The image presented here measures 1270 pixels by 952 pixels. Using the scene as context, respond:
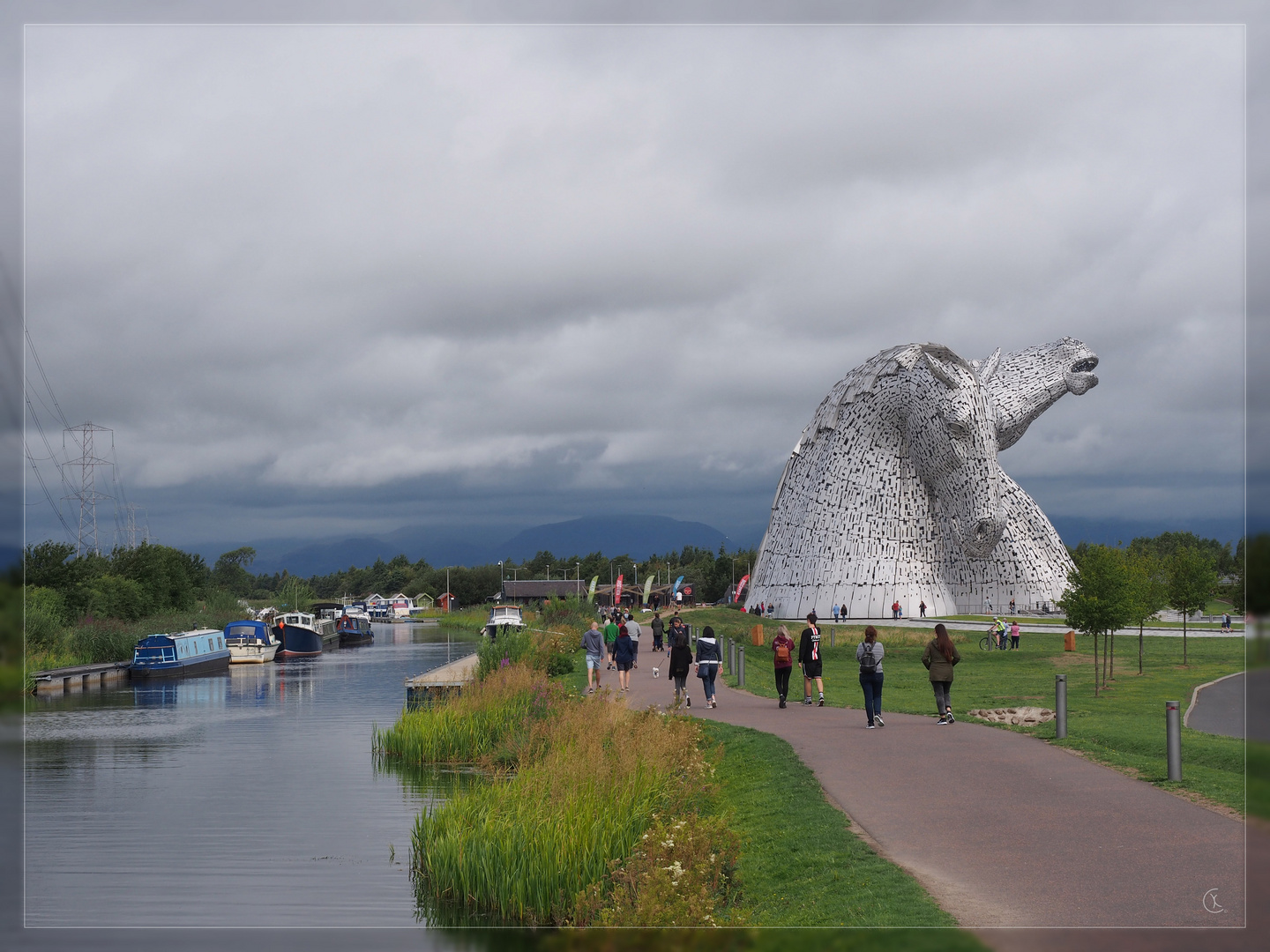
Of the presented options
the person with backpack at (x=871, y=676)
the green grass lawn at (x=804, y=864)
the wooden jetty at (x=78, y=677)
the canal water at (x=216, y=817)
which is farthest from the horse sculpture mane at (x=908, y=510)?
the green grass lawn at (x=804, y=864)

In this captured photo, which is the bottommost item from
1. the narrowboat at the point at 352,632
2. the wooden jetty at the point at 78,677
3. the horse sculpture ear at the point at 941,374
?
the narrowboat at the point at 352,632

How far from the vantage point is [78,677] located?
4225cm

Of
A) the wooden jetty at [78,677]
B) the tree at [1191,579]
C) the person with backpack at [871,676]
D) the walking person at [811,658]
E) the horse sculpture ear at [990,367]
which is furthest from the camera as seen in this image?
the horse sculpture ear at [990,367]

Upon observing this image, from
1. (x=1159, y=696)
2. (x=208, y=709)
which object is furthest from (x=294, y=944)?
(x=208, y=709)

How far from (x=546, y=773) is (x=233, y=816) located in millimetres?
6781

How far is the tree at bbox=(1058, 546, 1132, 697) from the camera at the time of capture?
24.5 metres

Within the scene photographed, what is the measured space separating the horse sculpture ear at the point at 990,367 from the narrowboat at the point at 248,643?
49.5 meters

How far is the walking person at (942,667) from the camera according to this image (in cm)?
1814

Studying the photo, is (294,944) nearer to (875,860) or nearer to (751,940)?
(875,860)

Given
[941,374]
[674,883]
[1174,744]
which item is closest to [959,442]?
[941,374]

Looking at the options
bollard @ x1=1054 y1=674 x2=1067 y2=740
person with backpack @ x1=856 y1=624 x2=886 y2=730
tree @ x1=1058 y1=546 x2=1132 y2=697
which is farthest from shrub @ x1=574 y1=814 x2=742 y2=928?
tree @ x1=1058 y1=546 x2=1132 y2=697

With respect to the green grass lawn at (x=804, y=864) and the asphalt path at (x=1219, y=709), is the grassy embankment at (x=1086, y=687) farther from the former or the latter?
the green grass lawn at (x=804, y=864)

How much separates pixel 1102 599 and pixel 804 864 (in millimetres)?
18099

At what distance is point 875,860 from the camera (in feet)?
29.8
